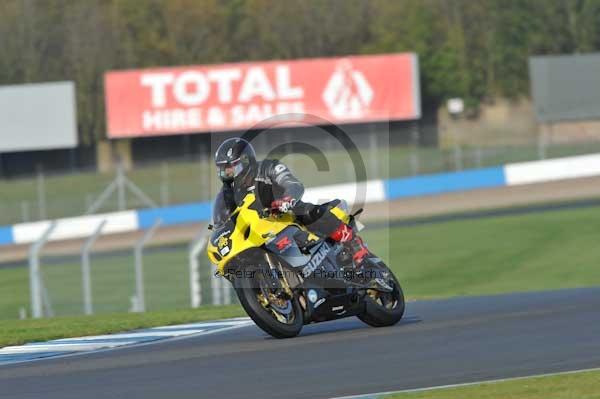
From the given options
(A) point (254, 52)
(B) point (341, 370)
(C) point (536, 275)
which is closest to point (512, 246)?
(C) point (536, 275)

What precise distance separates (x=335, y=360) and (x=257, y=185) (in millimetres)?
1835

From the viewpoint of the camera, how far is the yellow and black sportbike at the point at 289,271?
9.53 metres

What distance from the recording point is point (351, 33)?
51.9 metres

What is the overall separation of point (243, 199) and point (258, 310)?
0.94 meters

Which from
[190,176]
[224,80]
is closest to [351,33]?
[224,80]

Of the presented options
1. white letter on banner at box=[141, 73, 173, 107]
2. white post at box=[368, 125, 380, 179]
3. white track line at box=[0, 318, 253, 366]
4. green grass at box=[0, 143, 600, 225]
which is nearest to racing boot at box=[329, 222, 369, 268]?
white track line at box=[0, 318, 253, 366]

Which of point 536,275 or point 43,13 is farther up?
point 43,13

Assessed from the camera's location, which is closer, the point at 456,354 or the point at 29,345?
the point at 456,354

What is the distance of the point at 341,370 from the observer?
816 centimetres

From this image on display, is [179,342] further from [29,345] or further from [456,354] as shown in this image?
[456,354]

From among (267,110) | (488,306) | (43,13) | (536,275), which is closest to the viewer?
(488,306)

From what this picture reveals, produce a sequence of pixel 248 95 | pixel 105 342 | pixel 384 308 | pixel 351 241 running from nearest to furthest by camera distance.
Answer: pixel 351 241, pixel 384 308, pixel 105 342, pixel 248 95

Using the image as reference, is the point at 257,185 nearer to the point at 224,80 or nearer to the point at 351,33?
the point at 224,80

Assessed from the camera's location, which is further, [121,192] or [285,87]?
[285,87]
